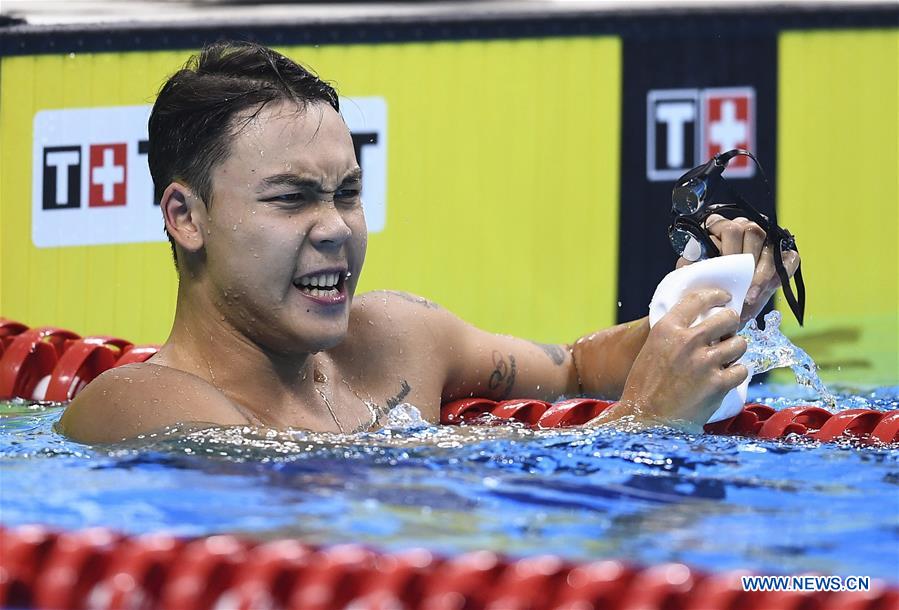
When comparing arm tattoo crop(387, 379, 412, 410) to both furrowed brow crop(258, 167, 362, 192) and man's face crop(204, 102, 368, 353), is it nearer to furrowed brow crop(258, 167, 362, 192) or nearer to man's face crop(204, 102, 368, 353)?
man's face crop(204, 102, 368, 353)

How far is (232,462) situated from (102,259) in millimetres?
2969

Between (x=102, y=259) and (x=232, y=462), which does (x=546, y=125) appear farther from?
(x=232, y=462)

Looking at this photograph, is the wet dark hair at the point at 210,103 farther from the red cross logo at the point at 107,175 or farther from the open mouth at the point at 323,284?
the red cross logo at the point at 107,175

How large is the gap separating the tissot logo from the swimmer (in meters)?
1.99

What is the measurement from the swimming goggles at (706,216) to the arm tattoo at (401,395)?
606mm

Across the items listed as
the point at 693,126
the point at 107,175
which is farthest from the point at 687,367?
the point at 107,175

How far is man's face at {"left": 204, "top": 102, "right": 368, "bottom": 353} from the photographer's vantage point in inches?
91.6

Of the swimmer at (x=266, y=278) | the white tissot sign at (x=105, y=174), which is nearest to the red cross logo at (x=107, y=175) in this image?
the white tissot sign at (x=105, y=174)

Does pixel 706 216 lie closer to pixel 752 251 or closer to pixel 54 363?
pixel 752 251

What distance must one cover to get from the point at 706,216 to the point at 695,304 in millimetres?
256

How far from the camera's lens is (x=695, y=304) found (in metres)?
2.38

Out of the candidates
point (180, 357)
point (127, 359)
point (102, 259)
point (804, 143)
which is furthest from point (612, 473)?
point (102, 259)

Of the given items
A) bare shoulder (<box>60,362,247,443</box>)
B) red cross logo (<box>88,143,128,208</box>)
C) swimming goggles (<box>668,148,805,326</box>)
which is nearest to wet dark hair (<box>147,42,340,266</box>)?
bare shoulder (<box>60,362,247,443</box>)

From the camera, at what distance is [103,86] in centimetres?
489
